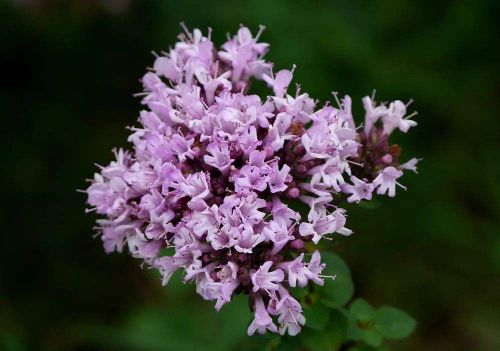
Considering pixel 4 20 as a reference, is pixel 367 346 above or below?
below

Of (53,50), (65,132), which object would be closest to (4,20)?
(53,50)

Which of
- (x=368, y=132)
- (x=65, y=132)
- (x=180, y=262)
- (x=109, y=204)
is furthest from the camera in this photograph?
(x=65, y=132)

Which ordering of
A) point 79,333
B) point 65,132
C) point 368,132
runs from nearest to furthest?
1. point 368,132
2. point 79,333
3. point 65,132

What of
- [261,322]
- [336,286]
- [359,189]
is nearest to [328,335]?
[336,286]

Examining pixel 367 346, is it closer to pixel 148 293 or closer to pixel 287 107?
pixel 287 107

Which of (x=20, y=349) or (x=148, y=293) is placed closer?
(x=20, y=349)

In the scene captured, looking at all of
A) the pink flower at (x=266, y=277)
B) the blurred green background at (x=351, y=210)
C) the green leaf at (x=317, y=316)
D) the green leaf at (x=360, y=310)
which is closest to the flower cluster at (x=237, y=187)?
the pink flower at (x=266, y=277)

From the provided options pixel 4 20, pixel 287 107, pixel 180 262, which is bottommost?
pixel 180 262
